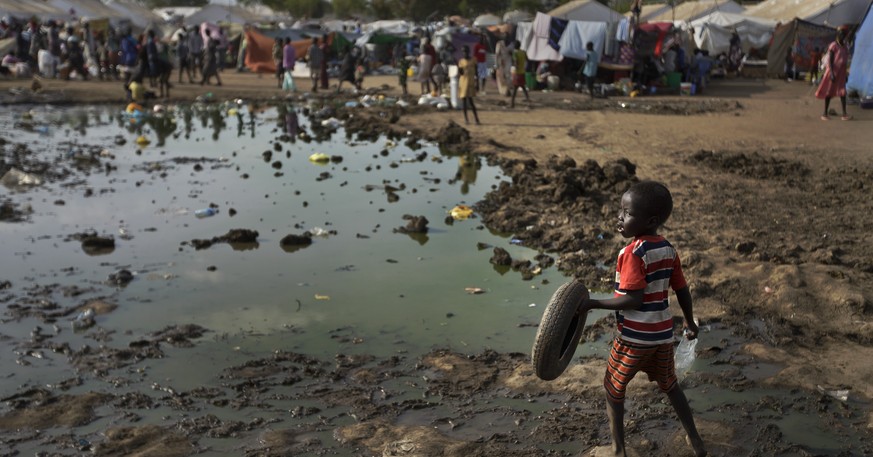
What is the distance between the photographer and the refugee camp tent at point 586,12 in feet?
89.1

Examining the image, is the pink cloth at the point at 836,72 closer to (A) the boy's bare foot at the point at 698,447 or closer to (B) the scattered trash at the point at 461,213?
(B) the scattered trash at the point at 461,213

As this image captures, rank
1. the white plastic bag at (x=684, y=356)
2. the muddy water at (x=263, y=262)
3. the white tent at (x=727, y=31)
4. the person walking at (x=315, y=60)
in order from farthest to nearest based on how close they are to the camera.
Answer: the white tent at (x=727, y=31) → the person walking at (x=315, y=60) → the muddy water at (x=263, y=262) → the white plastic bag at (x=684, y=356)

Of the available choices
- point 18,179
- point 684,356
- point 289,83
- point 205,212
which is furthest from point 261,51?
point 684,356

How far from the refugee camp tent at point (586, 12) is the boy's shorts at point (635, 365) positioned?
24788 mm

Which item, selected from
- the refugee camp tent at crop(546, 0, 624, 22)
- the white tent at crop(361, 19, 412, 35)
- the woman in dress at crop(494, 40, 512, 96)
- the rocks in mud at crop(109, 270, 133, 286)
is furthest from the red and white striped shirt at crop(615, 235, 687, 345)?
the white tent at crop(361, 19, 412, 35)

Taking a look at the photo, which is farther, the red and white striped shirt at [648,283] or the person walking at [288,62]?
the person walking at [288,62]

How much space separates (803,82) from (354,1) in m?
51.7

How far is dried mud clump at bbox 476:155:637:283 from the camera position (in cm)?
711

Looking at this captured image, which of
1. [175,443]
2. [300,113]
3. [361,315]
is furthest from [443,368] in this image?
[300,113]

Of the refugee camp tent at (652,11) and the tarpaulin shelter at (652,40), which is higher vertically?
the refugee camp tent at (652,11)

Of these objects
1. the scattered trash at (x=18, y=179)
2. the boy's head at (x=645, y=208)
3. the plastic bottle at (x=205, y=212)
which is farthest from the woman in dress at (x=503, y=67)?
the boy's head at (x=645, y=208)

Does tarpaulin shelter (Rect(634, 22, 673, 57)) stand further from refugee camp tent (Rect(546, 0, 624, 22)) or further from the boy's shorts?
the boy's shorts

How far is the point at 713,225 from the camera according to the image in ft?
25.2

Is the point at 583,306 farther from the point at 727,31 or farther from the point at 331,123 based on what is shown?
the point at 727,31
